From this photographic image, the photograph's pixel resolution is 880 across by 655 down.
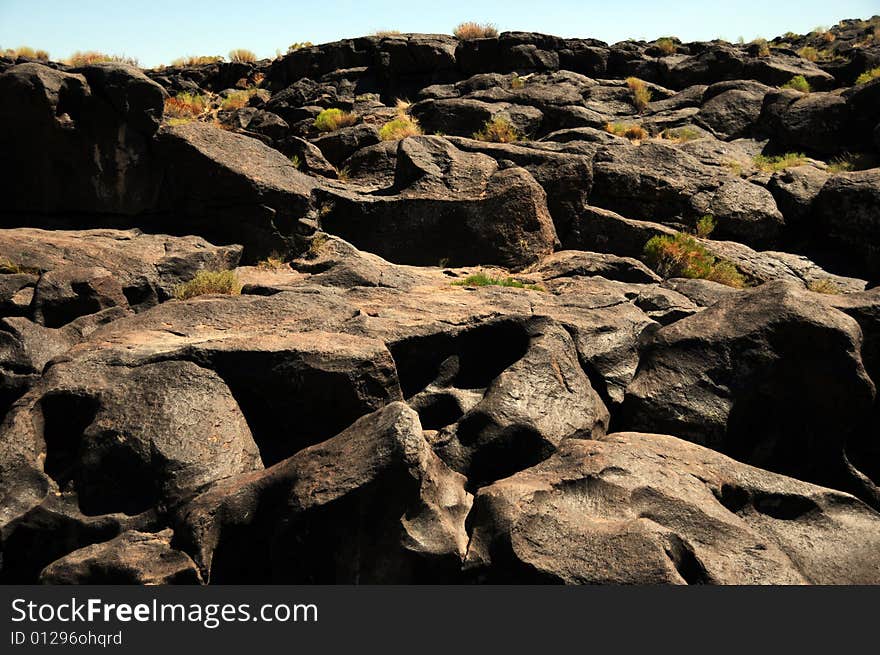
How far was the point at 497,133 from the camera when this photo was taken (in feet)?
78.0

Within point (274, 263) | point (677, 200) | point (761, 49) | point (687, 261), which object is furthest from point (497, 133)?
point (761, 49)

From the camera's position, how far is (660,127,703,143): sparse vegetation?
85.9 feet

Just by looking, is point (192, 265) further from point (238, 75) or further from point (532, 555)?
point (238, 75)

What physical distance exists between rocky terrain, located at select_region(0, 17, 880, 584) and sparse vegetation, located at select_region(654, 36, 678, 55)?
17532 mm

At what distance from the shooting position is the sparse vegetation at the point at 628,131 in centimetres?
2573

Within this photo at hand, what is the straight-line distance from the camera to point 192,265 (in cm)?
1377

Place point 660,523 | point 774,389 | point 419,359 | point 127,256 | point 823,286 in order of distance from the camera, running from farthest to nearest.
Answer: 1. point 823,286
2. point 127,256
3. point 419,359
4. point 774,389
5. point 660,523

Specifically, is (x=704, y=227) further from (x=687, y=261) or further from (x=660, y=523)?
(x=660, y=523)

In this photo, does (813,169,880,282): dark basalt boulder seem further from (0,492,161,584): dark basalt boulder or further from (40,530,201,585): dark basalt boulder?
(0,492,161,584): dark basalt boulder

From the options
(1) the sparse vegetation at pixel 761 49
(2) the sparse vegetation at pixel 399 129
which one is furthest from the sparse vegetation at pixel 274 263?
(1) the sparse vegetation at pixel 761 49

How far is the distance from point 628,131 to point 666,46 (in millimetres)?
13068

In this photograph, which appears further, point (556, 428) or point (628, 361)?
point (628, 361)
